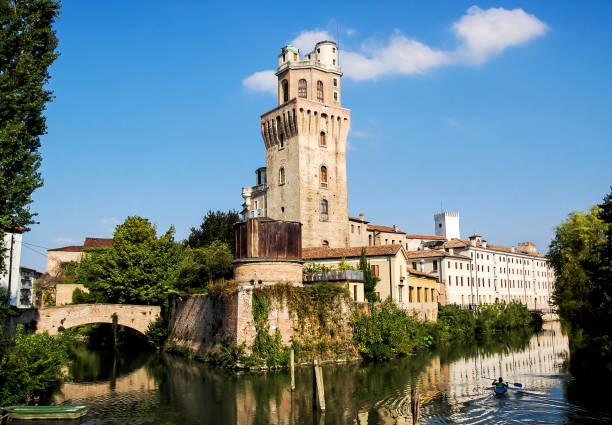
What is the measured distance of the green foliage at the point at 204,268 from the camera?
41.3 m

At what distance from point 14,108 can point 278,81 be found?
36.5m

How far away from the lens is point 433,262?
59.0m

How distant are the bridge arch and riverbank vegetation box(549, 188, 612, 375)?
29.0 metres

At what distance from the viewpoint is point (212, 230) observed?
53.8 meters

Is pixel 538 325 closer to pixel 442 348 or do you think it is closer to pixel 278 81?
pixel 442 348

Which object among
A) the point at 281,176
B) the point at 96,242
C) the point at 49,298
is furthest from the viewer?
the point at 96,242

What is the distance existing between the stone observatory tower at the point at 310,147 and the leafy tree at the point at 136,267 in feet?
39.8

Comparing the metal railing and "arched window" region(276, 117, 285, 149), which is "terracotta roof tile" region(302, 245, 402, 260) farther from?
"arched window" region(276, 117, 285, 149)

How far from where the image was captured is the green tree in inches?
742

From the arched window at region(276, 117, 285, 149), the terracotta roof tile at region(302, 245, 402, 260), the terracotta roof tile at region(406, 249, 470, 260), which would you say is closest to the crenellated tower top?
the arched window at region(276, 117, 285, 149)

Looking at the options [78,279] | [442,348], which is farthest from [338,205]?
[78,279]

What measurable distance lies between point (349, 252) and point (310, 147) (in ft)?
43.6

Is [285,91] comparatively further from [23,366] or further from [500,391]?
[23,366]

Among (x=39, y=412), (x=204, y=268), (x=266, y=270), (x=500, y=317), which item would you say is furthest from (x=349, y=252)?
(x=39, y=412)
